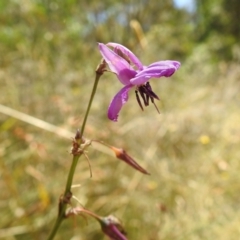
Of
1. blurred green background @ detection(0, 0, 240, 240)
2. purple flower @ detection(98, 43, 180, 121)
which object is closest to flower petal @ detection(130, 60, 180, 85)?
purple flower @ detection(98, 43, 180, 121)

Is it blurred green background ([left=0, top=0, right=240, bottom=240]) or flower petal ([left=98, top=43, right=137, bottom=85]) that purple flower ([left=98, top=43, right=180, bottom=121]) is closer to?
flower petal ([left=98, top=43, right=137, bottom=85])

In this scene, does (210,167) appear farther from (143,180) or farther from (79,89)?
(79,89)

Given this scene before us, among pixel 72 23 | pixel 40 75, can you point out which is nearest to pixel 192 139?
pixel 40 75

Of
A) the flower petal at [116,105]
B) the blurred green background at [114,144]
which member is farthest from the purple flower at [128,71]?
the blurred green background at [114,144]

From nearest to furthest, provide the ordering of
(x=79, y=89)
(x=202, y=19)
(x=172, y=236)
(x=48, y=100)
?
(x=172, y=236)
(x=48, y=100)
(x=79, y=89)
(x=202, y=19)

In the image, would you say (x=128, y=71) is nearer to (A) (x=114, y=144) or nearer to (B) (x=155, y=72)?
(B) (x=155, y=72)
